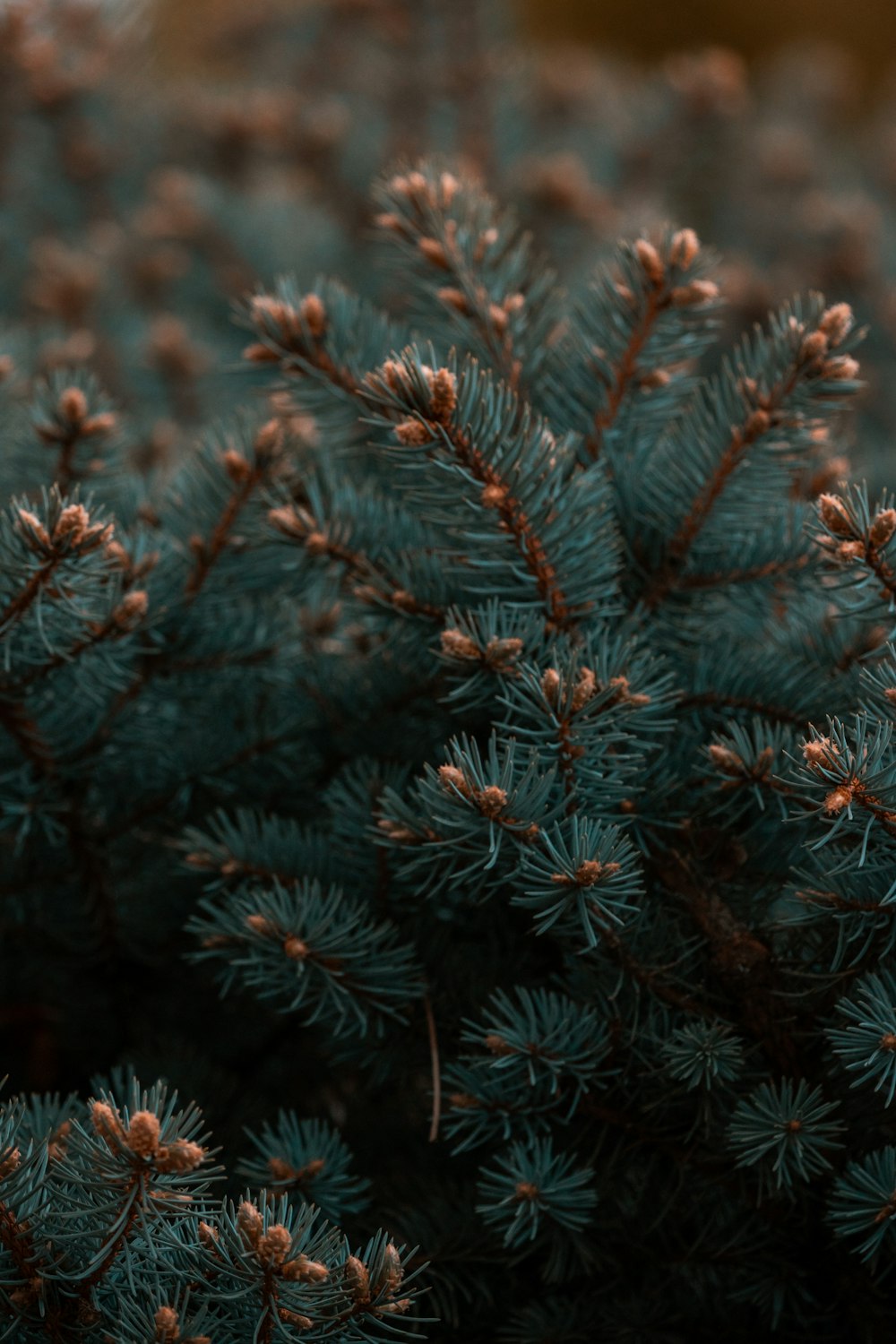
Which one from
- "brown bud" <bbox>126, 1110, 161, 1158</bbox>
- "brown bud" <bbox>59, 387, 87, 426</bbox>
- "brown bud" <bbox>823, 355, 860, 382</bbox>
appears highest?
"brown bud" <bbox>823, 355, 860, 382</bbox>

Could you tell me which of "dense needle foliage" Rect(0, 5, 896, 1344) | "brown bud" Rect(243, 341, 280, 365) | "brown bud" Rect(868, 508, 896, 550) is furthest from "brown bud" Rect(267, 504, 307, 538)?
"brown bud" Rect(868, 508, 896, 550)

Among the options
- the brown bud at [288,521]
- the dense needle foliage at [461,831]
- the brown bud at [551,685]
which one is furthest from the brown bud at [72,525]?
the brown bud at [551,685]

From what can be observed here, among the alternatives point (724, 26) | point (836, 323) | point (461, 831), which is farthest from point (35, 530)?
point (724, 26)

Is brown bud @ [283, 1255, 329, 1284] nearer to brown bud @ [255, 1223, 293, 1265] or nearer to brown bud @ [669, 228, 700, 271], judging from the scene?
brown bud @ [255, 1223, 293, 1265]

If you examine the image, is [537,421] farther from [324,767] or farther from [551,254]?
[551,254]

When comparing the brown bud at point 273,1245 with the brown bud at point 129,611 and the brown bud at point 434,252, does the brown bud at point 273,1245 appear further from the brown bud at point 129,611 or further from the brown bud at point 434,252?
the brown bud at point 434,252

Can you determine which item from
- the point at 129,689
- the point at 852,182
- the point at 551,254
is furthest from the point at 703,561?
the point at 852,182

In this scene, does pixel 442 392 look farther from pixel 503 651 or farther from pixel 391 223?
pixel 391 223

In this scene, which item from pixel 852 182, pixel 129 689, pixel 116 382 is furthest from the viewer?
pixel 852 182
